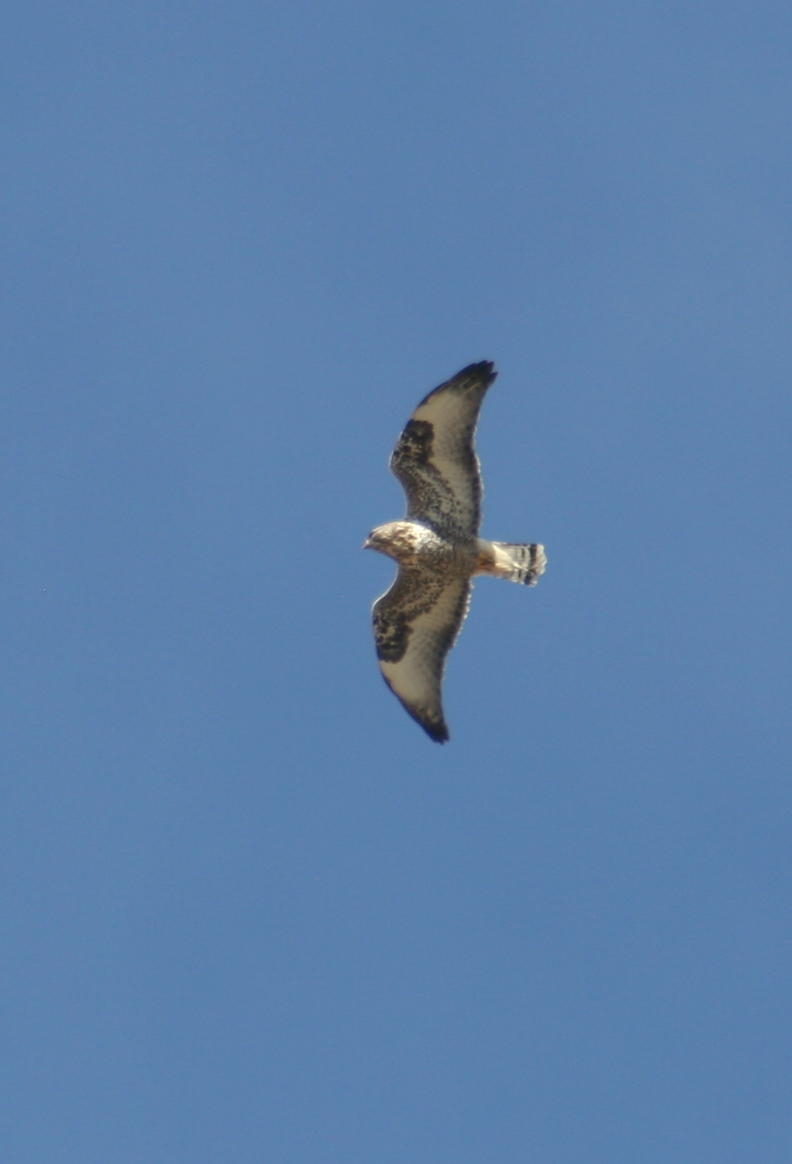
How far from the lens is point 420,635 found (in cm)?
1841

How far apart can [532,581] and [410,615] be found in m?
1.16

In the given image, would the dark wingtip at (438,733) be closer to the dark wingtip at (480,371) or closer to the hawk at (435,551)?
the hawk at (435,551)

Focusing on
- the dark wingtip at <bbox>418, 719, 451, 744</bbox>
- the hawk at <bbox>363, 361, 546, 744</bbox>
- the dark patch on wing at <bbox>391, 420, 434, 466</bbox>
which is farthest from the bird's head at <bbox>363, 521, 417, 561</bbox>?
the dark wingtip at <bbox>418, 719, 451, 744</bbox>

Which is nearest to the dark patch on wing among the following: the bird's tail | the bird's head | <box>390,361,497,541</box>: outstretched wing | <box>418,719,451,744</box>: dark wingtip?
<box>390,361,497,541</box>: outstretched wing

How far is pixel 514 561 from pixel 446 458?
45.7 inches

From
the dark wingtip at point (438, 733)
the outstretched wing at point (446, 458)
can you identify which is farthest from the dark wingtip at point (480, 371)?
the dark wingtip at point (438, 733)

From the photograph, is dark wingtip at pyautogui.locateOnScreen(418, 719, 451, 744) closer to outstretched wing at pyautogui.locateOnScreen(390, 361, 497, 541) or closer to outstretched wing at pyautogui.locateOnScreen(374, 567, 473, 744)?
outstretched wing at pyautogui.locateOnScreen(374, 567, 473, 744)

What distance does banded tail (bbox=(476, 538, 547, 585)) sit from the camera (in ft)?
59.3

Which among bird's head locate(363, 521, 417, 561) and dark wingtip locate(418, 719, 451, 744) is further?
dark wingtip locate(418, 719, 451, 744)

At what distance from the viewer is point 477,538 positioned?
18.0 m

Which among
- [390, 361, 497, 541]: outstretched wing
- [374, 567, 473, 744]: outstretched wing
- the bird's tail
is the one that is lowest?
[374, 567, 473, 744]: outstretched wing

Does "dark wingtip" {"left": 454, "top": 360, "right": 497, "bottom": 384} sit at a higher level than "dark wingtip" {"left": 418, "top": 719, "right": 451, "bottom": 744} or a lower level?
higher

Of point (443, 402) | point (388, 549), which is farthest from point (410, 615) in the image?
point (443, 402)

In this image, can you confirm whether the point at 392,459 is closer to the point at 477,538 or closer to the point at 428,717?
the point at 477,538
